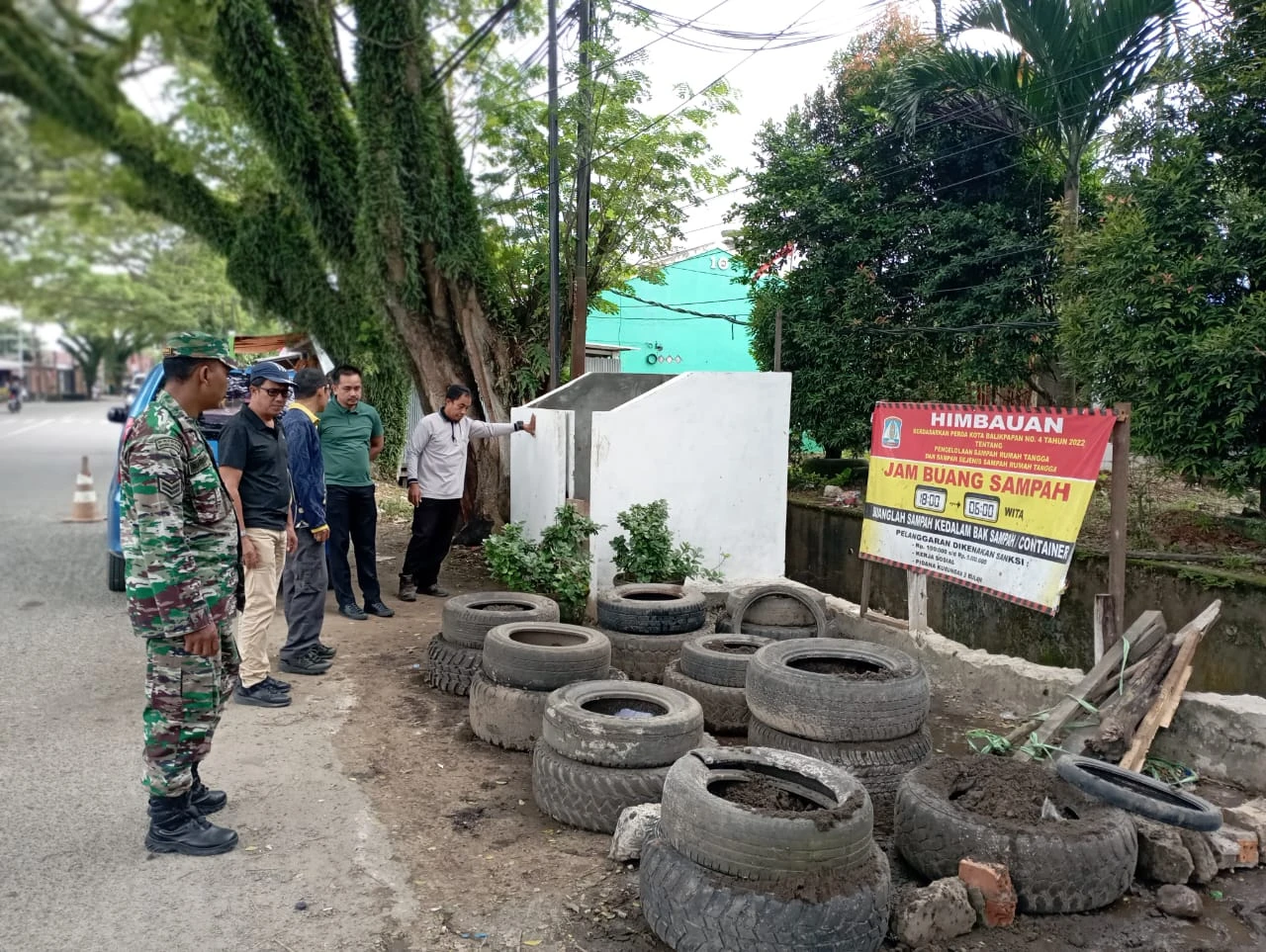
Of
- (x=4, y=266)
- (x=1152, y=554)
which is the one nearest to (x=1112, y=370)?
(x=1152, y=554)

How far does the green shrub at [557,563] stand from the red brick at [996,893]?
411 centimetres

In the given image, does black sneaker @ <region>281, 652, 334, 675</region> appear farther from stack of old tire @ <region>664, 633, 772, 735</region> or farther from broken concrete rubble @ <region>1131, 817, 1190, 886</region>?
broken concrete rubble @ <region>1131, 817, 1190, 886</region>

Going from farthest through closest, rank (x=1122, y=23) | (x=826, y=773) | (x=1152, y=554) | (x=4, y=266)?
(x=1122, y=23) → (x=1152, y=554) → (x=826, y=773) → (x=4, y=266)

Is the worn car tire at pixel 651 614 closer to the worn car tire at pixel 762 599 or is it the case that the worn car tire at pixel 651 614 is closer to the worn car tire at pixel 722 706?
the worn car tire at pixel 762 599

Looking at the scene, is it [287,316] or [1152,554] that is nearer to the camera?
[1152,554]

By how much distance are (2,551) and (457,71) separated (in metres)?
7.14

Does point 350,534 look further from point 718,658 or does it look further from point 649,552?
point 718,658

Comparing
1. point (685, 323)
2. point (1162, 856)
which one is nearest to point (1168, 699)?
point (1162, 856)

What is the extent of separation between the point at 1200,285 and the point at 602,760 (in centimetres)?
643

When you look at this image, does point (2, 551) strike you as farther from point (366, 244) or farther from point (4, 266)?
point (4, 266)

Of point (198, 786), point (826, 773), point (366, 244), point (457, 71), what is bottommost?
point (198, 786)

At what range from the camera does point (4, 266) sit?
111cm

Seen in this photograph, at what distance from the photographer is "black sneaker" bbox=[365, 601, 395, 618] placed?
7.41 metres

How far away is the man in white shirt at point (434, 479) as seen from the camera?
7.82 m
